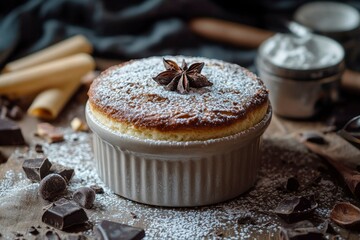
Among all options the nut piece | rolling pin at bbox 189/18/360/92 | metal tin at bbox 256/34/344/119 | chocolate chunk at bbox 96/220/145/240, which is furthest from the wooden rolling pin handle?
chocolate chunk at bbox 96/220/145/240

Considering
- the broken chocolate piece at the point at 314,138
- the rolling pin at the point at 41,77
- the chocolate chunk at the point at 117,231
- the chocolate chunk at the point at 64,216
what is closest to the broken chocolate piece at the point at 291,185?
the broken chocolate piece at the point at 314,138

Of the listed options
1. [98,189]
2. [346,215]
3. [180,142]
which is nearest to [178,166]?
[180,142]

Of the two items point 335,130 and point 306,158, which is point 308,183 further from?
point 335,130

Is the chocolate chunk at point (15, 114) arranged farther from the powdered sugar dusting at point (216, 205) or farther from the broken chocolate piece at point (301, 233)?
the broken chocolate piece at point (301, 233)

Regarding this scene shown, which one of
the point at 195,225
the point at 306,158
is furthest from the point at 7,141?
the point at 306,158

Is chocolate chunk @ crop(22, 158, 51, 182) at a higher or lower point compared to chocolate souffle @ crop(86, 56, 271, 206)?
lower

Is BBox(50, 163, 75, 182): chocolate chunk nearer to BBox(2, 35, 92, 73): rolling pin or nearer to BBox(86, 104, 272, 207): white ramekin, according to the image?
BBox(86, 104, 272, 207): white ramekin

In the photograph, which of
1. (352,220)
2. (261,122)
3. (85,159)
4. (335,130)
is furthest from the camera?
(335,130)
